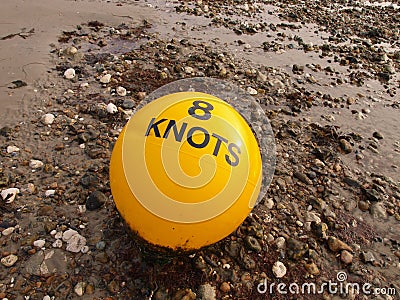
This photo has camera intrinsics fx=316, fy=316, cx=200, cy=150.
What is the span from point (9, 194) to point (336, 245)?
395cm

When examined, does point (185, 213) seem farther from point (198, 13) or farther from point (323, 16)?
point (323, 16)

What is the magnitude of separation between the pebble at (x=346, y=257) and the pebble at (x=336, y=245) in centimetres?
6

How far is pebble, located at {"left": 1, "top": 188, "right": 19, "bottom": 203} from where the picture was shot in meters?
3.76

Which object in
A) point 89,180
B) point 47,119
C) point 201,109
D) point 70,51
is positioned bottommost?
point 89,180

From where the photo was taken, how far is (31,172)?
4.13 m

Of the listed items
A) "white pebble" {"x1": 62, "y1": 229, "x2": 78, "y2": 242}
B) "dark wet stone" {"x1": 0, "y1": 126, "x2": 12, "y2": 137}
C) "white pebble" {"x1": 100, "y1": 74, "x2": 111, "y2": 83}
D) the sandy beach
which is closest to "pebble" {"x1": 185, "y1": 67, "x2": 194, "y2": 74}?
the sandy beach

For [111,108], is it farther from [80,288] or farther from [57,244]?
[80,288]

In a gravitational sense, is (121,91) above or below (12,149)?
above

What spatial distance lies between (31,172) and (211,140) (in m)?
2.75

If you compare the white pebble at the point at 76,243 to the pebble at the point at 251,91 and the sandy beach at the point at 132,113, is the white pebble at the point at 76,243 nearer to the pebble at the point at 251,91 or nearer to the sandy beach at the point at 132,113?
the sandy beach at the point at 132,113

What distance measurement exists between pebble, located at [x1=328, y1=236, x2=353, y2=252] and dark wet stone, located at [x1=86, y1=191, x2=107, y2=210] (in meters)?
2.77

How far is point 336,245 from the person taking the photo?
3.75 m

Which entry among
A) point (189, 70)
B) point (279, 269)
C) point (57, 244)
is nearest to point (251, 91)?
point (189, 70)

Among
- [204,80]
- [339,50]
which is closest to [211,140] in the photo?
[204,80]
